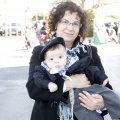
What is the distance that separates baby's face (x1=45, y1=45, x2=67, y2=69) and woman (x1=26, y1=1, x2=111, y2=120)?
116mm

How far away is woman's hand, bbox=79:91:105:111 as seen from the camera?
2.38 meters

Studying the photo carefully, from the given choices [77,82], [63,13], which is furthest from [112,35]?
[77,82]

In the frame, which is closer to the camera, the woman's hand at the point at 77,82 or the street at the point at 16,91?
the woman's hand at the point at 77,82

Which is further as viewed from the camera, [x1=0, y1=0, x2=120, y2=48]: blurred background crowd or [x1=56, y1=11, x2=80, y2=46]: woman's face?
[x1=0, y1=0, x2=120, y2=48]: blurred background crowd

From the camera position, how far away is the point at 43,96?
7.84ft

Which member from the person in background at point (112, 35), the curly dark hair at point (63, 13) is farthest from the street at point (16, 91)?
the person in background at point (112, 35)

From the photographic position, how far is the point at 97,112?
7.99ft

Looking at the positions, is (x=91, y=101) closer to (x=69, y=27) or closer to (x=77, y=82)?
(x=77, y=82)

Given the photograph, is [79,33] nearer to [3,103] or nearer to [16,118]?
[16,118]

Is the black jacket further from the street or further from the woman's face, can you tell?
the street

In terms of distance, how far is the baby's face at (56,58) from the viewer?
2.35 m

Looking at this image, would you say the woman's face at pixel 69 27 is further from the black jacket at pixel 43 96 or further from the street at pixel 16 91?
the street at pixel 16 91

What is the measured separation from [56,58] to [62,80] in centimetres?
16

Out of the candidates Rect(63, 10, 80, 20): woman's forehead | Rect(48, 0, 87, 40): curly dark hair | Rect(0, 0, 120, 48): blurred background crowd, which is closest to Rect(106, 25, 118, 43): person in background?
Rect(0, 0, 120, 48): blurred background crowd
